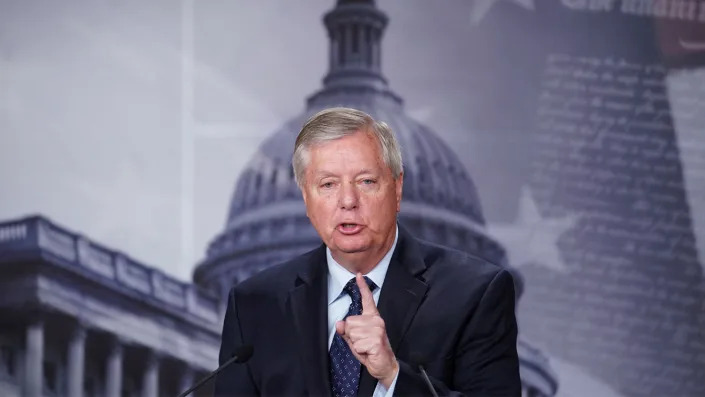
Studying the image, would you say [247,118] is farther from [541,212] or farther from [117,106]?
[541,212]

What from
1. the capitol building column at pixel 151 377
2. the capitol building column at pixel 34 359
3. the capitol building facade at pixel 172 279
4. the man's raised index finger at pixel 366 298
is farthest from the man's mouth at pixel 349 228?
the capitol building column at pixel 151 377

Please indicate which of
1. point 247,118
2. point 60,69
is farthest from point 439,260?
point 60,69

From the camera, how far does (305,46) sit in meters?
8.38

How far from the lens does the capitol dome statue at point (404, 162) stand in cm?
816

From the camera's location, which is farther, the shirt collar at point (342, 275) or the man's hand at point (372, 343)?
the shirt collar at point (342, 275)

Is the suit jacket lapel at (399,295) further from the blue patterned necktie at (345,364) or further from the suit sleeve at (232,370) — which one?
the suit sleeve at (232,370)

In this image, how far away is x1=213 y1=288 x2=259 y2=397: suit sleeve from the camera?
8.77 feet

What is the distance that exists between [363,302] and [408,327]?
18 centimetres

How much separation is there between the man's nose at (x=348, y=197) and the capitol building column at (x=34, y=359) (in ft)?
20.6

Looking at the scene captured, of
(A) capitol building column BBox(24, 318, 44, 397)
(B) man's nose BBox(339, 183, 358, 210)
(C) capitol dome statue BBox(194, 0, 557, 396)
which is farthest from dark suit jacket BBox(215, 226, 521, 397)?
(A) capitol building column BBox(24, 318, 44, 397)

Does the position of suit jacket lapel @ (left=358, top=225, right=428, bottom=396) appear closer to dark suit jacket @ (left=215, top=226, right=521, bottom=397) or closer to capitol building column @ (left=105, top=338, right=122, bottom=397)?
dark suit jacket @ (left=215, top=226, right=521, bottom=397)

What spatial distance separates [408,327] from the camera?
8.46 feet

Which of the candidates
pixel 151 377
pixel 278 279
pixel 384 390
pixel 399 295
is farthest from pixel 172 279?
pixel 384 390

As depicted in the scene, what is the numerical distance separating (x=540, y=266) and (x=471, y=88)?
1428 mm
